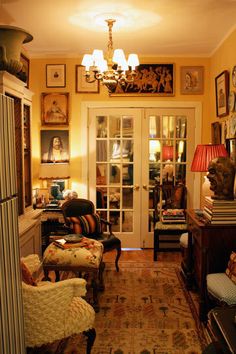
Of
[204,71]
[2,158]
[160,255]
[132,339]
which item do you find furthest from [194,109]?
[2,158]

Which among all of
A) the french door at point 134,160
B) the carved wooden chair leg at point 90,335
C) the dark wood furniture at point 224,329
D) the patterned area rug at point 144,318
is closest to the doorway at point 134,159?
the french door at point 134,160

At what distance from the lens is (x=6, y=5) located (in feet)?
10.5

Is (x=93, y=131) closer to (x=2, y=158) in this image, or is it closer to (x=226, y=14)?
(x=226, y=14)

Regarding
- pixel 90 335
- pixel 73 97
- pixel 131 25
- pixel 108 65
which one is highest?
pixel 131 25

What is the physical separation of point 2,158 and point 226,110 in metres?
3.16

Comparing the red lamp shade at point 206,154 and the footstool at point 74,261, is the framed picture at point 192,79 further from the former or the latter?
the footstool at point 74,261

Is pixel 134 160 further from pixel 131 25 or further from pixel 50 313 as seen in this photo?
pixel 50 313

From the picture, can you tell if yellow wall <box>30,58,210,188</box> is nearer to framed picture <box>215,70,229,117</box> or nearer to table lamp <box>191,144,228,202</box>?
framed picture <box>215,70,229,117</box>

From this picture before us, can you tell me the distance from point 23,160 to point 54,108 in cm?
161

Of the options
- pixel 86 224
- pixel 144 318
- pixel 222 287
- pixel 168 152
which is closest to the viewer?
pixel 222 287

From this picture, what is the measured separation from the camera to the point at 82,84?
16.5 feet

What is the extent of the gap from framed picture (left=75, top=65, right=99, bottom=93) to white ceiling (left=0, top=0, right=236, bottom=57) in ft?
0.69

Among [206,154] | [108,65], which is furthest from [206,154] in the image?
[108,65]

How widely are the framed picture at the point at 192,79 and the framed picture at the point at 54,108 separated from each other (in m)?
1.61
